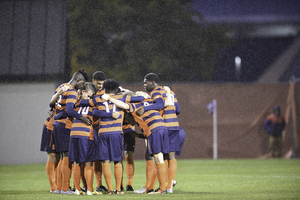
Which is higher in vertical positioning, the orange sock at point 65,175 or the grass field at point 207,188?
the orange sock at point 65,175

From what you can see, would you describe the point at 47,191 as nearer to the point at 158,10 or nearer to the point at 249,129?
the point at 249,129

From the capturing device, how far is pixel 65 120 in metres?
8.31

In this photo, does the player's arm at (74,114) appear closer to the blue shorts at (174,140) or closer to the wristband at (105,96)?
the wristband at (105,96)

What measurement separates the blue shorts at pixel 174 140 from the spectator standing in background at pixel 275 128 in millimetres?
10022

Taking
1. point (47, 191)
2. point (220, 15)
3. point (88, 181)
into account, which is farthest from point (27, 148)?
point (220, 15)

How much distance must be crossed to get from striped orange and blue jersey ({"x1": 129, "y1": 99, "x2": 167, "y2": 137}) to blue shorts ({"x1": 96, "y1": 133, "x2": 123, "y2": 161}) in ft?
1.63

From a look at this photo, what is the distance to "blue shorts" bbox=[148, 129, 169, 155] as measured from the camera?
771 cm

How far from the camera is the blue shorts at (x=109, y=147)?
759cm

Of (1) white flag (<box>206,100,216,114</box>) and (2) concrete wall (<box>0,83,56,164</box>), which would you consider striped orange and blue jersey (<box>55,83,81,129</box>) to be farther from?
(1) white flag (<box>206,100,216,114</box>)

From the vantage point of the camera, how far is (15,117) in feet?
56.9

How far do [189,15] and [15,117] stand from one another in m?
12.5

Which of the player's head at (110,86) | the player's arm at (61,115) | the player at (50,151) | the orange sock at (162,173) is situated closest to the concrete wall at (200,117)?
the player at (50,151)

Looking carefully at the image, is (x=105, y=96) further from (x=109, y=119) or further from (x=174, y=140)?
(x=174, y=140)

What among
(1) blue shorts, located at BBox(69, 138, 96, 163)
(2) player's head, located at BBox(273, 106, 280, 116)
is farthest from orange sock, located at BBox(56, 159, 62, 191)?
(2) player's head, located at BBox(273, 106, 280, 116)
